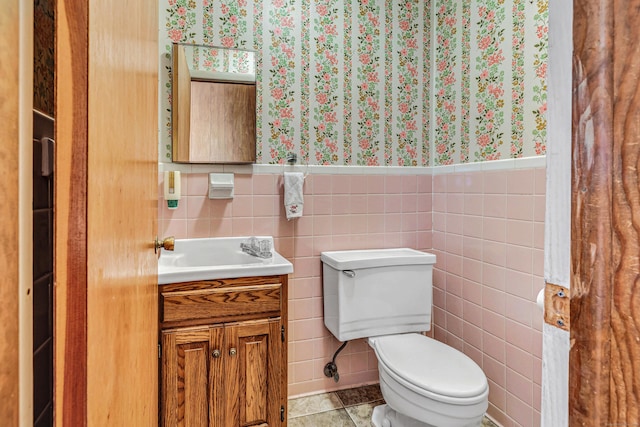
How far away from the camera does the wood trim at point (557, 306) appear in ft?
1.34

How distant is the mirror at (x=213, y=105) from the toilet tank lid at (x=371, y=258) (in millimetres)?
658

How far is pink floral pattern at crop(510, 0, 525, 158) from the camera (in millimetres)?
1562

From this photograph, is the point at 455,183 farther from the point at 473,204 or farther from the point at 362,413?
the point at 362,413

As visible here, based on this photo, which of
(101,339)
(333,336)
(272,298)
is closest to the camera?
(101,339)

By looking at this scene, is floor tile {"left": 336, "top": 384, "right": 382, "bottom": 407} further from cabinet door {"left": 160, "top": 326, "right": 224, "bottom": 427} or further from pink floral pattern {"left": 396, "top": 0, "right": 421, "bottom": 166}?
pink floral pattern {"left": 396, "top": 0, "right": 421, "bottom": 166}

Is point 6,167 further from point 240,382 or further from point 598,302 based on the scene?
point 240,382

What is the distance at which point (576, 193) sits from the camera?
393 mm

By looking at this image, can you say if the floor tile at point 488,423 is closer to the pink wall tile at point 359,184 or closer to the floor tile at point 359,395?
the floor tile at point 359,395

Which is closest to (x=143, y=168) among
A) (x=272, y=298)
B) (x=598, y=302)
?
(x=272, y=298)

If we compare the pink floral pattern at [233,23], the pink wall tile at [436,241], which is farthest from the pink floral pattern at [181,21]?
the pink wall tile at [436,241]

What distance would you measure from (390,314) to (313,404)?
0.64 metres

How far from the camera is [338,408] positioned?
1.85 metres

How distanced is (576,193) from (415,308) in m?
1.53

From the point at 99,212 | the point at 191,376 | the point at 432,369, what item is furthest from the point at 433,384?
the point at 99,212
